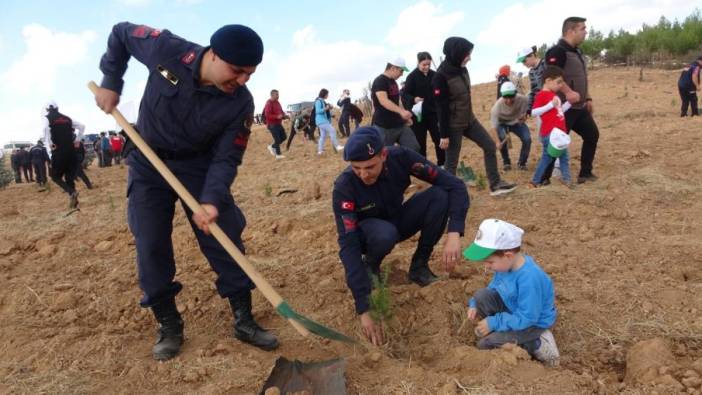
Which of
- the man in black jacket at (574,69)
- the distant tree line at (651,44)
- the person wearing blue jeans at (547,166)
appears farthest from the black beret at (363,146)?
the distant tree line at (651,44)

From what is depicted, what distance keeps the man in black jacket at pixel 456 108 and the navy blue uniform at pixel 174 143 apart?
2933 millimetres

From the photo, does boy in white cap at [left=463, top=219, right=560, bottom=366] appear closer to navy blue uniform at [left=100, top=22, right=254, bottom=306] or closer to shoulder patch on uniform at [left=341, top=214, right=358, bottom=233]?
shoulder patch on uniform at [left=341, top=214, right=358, bottom=233]

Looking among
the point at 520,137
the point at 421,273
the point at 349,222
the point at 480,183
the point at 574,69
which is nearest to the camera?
the point at 349,222

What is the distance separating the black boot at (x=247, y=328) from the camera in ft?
8.98

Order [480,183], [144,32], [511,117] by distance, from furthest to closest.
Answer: [511,117] → [480,183] → [144,32]

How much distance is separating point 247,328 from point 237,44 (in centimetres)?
149

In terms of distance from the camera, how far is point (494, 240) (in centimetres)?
240

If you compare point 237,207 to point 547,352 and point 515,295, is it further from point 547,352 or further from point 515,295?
point 547,352

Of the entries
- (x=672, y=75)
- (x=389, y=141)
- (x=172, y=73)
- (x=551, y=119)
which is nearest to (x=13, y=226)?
(x=389, y=141)

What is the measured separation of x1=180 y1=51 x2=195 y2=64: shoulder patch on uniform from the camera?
2.48 metres

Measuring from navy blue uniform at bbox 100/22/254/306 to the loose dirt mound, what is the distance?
17.9 inches

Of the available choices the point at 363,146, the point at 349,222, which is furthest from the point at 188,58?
the point at 349,222

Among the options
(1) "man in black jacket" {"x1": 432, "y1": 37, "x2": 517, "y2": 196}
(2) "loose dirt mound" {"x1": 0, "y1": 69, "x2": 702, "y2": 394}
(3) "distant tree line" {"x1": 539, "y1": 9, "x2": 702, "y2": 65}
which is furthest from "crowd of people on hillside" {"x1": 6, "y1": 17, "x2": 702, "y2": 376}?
(3) "distant tree line" {"x1": 539, "y1": 9, "x2": 702, "y2": 65}

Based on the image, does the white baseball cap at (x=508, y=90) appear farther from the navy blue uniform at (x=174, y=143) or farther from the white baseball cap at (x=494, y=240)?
the navy blue uniform at (x=174, y=143)
